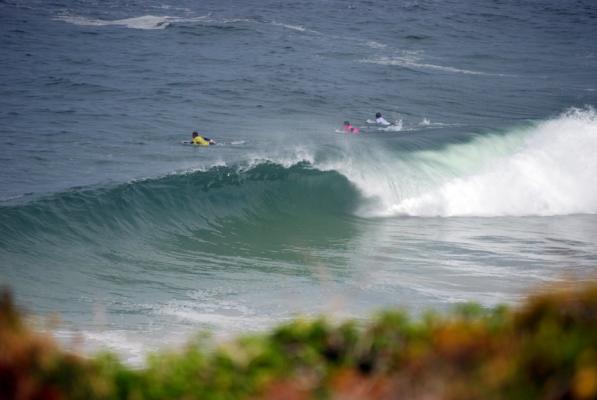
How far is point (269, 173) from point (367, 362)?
17.9 m

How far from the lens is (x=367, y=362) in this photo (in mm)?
4293

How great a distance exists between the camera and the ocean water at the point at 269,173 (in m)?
13.9

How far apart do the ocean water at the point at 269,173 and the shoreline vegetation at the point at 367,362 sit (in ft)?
0.99

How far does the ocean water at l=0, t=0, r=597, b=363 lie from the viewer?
1388 centimetres

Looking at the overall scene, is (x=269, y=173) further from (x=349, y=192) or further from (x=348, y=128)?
(x=348, y=128)

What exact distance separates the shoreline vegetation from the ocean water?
0.99 ft

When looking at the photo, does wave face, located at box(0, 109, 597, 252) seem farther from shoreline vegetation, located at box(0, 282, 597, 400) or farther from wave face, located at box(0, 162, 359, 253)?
shoreline vegetation, located at box(0, 282, 597, 400)

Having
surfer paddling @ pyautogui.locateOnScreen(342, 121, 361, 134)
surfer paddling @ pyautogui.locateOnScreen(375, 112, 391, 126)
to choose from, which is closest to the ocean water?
surfer paddling @ pyautogui.locateOnScreen(375, 112, 391, 126)

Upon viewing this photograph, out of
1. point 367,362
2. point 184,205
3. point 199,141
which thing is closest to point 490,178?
point 199,141

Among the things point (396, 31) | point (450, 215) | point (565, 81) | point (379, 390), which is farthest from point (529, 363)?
point (396, 31)

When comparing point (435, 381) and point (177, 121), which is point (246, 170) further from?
point (435, 381)

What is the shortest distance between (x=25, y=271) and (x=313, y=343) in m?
11.8

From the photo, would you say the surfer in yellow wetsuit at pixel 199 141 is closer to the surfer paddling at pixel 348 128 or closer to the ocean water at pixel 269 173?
the ocean water at pixel 269 173

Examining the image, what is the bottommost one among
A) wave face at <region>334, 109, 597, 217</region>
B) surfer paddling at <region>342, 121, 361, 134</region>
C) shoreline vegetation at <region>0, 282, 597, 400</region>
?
wave face at <region>334, 109, 597, 217</region>
